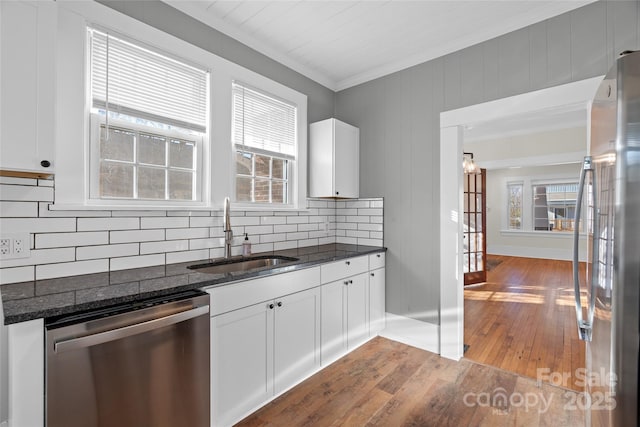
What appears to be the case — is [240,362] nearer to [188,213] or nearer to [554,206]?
[188,213]

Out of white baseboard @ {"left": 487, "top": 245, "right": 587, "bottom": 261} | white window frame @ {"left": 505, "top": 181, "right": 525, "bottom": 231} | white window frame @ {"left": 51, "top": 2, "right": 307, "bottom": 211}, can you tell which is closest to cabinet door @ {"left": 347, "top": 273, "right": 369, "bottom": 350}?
white window frame @ {"left": 51, "top": 2, "right": 307, "bottom": 211}

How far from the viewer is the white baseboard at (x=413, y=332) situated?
2809mm

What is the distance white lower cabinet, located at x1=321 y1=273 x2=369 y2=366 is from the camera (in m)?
2.46

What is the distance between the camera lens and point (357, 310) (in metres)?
2.80

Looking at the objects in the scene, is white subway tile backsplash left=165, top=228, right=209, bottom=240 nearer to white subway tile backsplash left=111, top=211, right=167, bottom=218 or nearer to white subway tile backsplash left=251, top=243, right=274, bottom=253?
white subway tile backsplash left=111, top=211, right=167, bottom=218

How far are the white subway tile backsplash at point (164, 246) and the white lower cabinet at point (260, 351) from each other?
0.69 m

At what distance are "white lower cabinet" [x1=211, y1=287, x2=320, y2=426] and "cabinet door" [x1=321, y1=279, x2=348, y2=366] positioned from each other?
87 mm

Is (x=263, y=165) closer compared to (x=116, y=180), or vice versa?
(x=116, y=180)

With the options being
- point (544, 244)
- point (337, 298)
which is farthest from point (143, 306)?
point (544, 244)

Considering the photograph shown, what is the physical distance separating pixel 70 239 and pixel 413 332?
2.79 m

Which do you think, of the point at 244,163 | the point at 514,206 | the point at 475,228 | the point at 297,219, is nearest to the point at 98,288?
the point at 244,163

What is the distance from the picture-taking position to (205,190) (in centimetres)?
234

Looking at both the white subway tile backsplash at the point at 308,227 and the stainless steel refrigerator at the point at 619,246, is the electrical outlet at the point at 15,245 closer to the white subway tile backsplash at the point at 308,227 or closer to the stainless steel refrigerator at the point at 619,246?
the white subway tile backsplash at the point at 308,227

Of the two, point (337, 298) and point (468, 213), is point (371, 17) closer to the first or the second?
point (337, 298)
